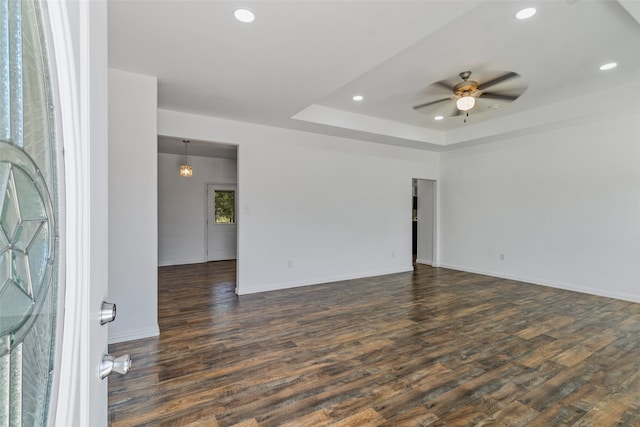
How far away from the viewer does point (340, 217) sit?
5.46 metres

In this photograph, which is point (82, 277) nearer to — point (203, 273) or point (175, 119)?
point (175, 119)

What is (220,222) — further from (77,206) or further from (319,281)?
(77,206)

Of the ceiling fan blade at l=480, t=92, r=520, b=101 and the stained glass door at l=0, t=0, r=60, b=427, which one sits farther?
the ceiling fan blade at l=480, t=92, r=520, b=101

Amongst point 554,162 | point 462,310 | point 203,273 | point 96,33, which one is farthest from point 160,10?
point 554,162

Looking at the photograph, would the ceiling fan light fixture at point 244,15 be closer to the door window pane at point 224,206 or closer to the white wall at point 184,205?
the white wall at point 184,205

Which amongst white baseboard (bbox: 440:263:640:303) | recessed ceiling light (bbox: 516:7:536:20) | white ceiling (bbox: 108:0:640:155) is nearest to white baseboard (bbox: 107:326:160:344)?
white ceiling (bbox: 108:0:640:155)

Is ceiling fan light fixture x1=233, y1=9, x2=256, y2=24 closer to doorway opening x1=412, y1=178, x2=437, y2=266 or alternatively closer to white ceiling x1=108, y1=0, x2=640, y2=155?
white ceiling x1=108, y1=0, x2=640, y2=155

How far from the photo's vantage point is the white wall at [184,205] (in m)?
6.95

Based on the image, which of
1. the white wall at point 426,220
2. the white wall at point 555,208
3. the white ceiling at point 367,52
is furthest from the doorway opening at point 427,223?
the white ceiling at point 367,52

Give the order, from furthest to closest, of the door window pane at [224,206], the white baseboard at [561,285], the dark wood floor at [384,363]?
the door window pane at [224,206]
the white baseboard at [561,285]
the dark wood floor at [384,363]

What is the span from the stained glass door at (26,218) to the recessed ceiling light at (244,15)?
2.06m

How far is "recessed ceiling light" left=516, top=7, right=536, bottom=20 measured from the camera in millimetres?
2334

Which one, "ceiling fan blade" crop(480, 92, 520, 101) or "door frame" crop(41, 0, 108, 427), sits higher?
"ceiling fan blade" crop(480, 92, 520, 101)

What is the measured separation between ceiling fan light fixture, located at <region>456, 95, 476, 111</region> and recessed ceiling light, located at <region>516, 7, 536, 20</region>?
0.91 metres
